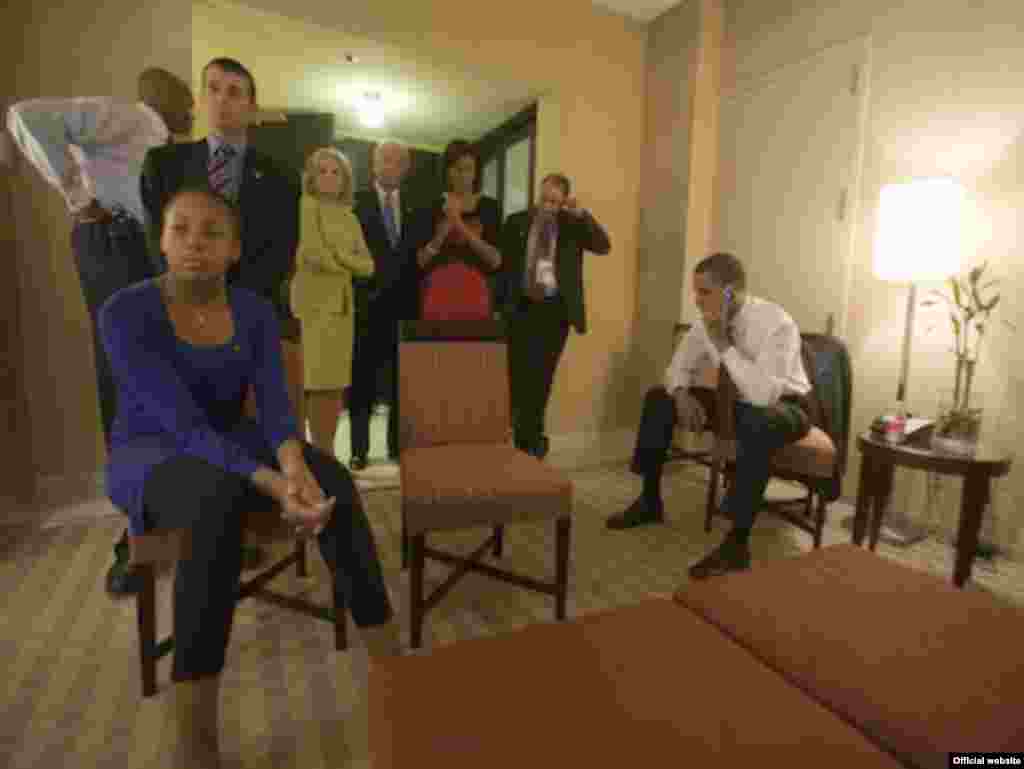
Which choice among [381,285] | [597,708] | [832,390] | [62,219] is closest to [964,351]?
[832,390]

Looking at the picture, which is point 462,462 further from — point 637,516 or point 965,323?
point 965,323

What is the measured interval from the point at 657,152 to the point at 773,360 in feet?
6.52

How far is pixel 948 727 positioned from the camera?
0.70m

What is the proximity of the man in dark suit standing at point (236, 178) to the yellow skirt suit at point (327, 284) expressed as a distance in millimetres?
661

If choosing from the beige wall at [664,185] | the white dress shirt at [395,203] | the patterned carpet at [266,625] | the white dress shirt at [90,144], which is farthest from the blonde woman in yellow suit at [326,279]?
the beige wall at [664,185]

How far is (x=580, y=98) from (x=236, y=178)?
2.34m

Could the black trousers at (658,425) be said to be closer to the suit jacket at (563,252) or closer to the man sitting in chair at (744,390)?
the man sitting in chair at (744,390)

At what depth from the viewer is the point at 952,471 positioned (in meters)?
1.91

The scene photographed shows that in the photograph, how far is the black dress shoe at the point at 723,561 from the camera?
2.08 m

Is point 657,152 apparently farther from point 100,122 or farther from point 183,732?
point 183,732

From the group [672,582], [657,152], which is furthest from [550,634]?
[657,152]

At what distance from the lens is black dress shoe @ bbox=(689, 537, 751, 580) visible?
2.08 metres

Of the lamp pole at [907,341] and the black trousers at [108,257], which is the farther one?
the lamp pole at [907,341]

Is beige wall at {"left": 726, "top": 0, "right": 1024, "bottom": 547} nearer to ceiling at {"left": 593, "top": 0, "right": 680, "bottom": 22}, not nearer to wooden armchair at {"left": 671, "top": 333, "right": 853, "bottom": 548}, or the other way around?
wooden armchair at {"left": 671, "top": 333, "right": 853, "bottom": 548}
